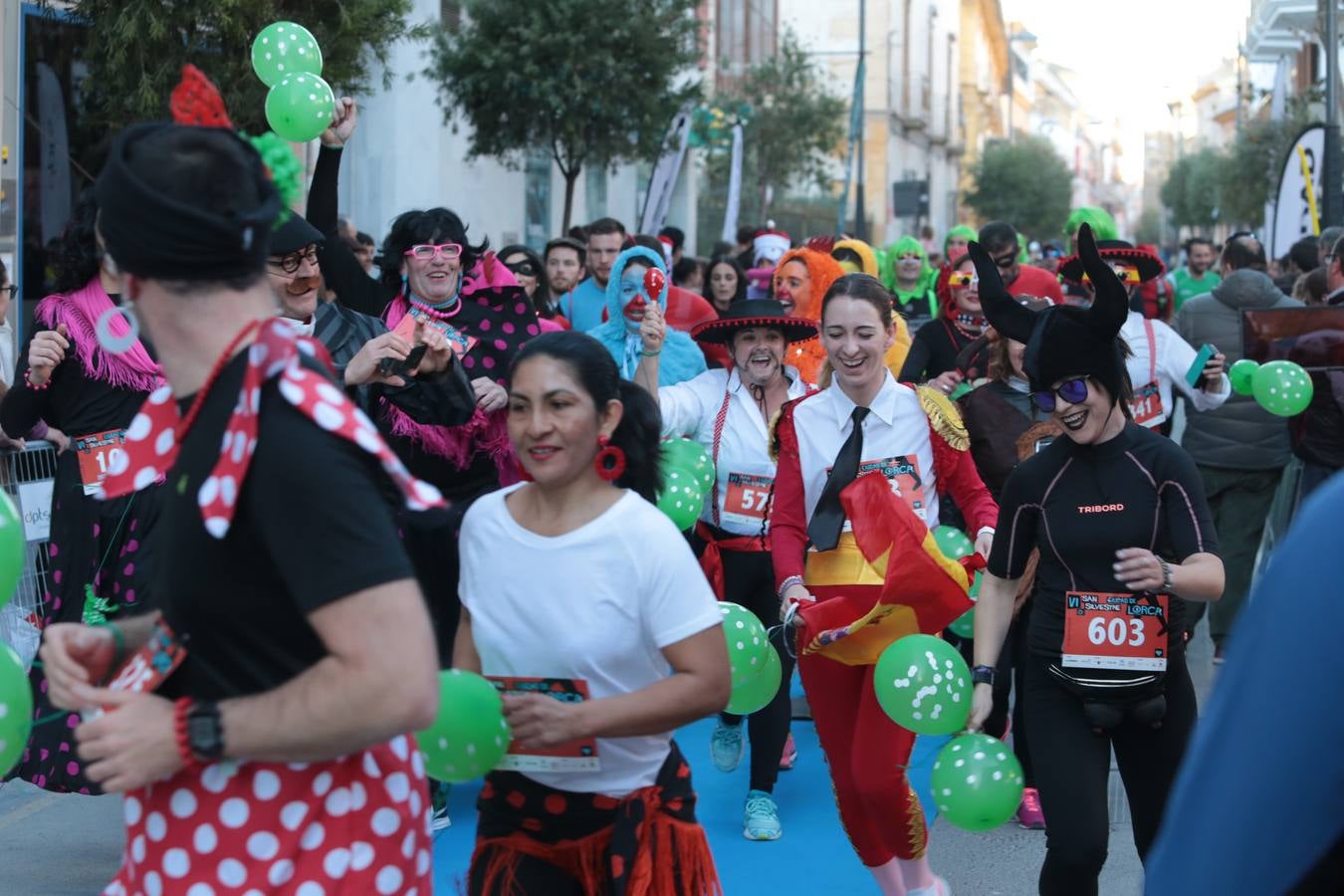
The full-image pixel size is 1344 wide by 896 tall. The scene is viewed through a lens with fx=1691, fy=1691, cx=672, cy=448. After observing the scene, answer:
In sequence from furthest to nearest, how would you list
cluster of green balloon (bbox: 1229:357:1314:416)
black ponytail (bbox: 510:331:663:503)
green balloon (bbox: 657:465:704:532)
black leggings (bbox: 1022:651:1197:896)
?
cluster of green balloon (bbox: 1229:357:1314:416) < green balloon (bbox: 657:465:704:532) < black leggings (bbox: 1022:651:1197:896) < black ponytail (bbox: 510:331:663:503)

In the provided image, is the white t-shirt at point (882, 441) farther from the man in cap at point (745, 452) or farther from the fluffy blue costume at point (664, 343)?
the fluffy blue costume at point (664, 343)

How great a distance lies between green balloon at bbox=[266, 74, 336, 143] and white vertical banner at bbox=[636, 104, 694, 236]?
30.1 ft

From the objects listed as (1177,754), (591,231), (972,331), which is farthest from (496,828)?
(591,231)

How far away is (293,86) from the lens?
5043 millimetres

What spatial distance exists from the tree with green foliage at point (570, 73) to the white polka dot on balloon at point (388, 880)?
42.5 feet

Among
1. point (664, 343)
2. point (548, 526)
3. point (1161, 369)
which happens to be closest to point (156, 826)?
point (548, 526)

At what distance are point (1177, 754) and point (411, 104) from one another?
1483cm

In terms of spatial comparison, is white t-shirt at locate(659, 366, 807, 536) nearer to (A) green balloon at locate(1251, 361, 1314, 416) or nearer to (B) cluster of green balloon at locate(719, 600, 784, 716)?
(B) cluster of green balloon at locate(719, 600, 784, 716)

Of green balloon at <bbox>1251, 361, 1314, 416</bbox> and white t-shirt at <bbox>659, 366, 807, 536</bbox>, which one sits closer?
white t-shirt at <bbox>659, 366, 807, 536</bbox>

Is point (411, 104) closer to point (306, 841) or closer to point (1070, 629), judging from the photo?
point (1070, 629)

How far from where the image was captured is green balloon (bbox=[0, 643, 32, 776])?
269cm

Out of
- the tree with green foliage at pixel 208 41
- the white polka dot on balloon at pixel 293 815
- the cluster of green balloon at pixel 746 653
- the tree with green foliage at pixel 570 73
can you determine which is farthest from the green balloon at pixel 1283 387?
the tree with green foliage at pixel 570 73

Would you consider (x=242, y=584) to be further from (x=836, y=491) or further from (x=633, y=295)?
(x=633, y=295)

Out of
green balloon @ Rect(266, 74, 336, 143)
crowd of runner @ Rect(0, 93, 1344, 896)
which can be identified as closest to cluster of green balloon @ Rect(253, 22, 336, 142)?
green balloon @ Rect(266, 74, 336, 143)
